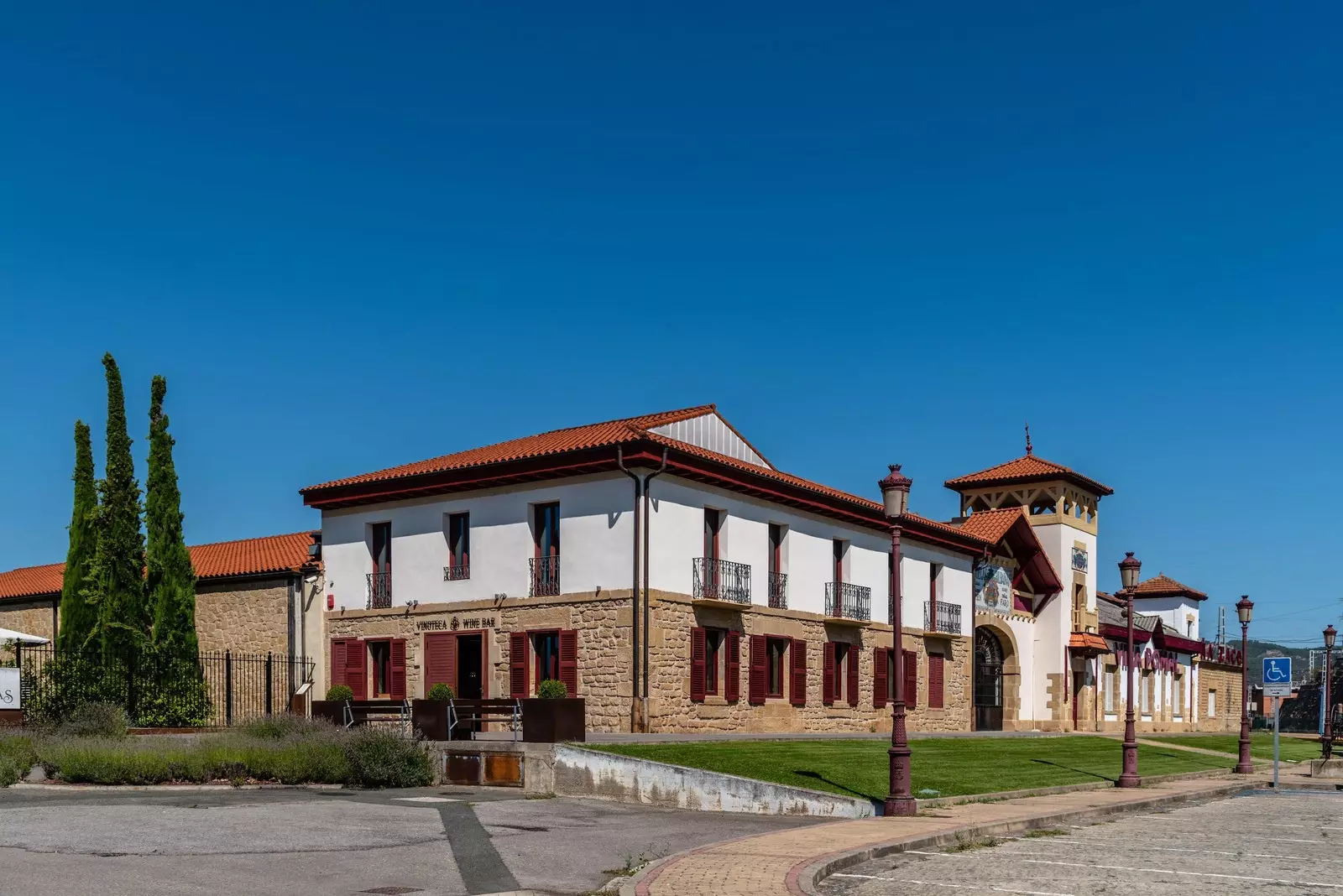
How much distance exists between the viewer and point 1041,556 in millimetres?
48000

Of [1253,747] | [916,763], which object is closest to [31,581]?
[916,763]

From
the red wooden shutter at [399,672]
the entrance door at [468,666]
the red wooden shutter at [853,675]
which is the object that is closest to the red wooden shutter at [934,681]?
the red wooden shutter at [853,675]

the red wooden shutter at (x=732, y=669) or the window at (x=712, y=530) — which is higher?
the window at (x=712, y=530)

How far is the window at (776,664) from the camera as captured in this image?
107ft

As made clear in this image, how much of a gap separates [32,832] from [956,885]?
→ 933 cm

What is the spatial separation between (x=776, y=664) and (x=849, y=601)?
3657mm

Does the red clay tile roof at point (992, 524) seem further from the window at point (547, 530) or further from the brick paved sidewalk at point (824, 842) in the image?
the brick paved sidewalk at point (824, 842)

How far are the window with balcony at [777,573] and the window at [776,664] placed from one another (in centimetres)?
87

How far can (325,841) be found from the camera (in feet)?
46.8

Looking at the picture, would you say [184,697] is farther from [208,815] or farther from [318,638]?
[208,815]

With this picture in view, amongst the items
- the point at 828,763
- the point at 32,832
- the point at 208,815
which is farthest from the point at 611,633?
the point at 32,832

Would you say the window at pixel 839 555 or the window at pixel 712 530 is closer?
the window at pixel 712 530

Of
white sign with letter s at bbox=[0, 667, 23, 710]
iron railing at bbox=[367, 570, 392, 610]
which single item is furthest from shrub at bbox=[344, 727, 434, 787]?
iron railing at bbox=[367, 570, 392, 610]

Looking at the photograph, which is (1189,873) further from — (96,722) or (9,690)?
(9,690)
